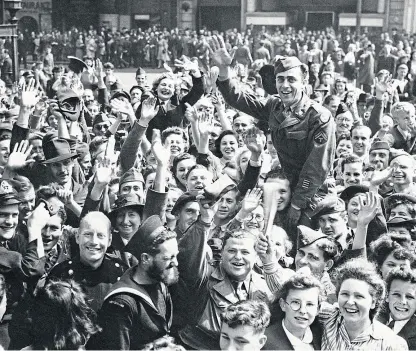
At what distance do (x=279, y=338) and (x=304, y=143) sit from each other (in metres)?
2.19

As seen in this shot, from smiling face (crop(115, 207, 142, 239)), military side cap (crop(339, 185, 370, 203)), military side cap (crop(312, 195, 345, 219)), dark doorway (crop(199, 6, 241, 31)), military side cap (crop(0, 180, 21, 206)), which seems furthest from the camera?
dark doorway (crop(199, 6, 241, 31))

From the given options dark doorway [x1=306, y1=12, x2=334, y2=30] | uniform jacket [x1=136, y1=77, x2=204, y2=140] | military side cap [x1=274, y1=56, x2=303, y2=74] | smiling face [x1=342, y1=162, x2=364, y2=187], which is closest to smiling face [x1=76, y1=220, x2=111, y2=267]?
military side cap [x1=274, y1=56, x2=303, y2=74]

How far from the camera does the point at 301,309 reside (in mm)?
3992

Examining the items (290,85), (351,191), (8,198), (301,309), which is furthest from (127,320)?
(351,191)

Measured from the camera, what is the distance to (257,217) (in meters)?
5.23

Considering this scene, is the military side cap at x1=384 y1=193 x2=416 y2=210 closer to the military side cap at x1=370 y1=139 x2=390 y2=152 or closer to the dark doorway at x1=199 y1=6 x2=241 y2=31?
the military side cap at x1=370 y1=139 x2=390 y2=152

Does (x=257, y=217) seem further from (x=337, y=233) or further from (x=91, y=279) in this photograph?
(x=91, y=279)

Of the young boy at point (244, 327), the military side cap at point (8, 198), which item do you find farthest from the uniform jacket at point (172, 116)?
the young boy at point (244, 327)

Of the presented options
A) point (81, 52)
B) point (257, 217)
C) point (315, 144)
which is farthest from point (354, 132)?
point (81, 52)

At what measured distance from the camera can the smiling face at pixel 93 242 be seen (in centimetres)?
446

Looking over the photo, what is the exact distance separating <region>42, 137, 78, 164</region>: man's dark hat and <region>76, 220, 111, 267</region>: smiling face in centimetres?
194

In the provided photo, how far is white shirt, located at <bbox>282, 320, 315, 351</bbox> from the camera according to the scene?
396cm

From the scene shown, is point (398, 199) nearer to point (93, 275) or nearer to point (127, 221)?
point (127, 221)

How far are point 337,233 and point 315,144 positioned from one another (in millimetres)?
709
